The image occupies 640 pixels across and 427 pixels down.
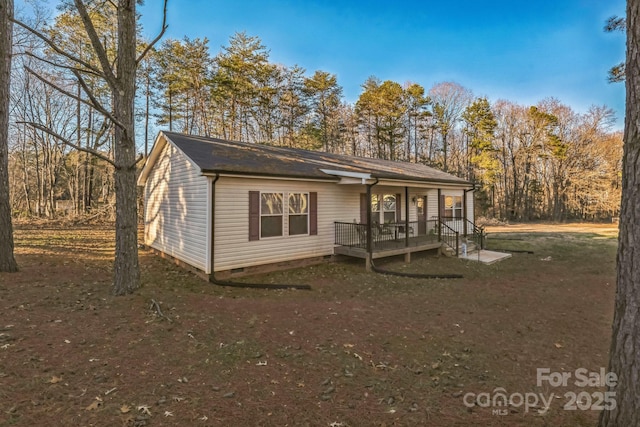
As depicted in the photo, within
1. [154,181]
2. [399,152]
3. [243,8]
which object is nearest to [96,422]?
[154,181]

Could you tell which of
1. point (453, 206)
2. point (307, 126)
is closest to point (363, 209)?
point (453, 206)

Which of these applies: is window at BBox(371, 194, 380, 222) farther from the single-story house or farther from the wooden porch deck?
the wooden porch deck

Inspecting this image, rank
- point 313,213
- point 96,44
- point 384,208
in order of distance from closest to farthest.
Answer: point 96,44
point 313,213
point 384,208

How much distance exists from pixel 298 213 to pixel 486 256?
757 centimetres

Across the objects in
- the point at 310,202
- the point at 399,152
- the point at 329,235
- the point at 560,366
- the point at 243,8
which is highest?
the point at 243,8

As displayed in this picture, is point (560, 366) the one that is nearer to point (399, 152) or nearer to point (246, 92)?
point (246, 92)

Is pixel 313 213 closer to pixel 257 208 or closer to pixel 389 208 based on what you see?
pixel 257 208

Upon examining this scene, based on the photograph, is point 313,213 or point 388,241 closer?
point 313,213

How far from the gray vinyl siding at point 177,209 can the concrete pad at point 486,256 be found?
367 inches

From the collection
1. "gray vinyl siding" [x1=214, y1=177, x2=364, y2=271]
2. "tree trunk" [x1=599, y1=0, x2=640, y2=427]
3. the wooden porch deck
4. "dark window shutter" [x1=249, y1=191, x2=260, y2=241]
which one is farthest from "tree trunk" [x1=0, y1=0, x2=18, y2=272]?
"tree trunk" [x1=599, y1=0, x2=640, y2=427]

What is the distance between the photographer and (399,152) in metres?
31.0

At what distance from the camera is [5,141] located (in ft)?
22.9

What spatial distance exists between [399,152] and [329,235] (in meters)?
23.4

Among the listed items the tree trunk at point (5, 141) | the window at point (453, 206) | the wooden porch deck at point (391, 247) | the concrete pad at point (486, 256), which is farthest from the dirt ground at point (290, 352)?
the window at point (453, 206)
